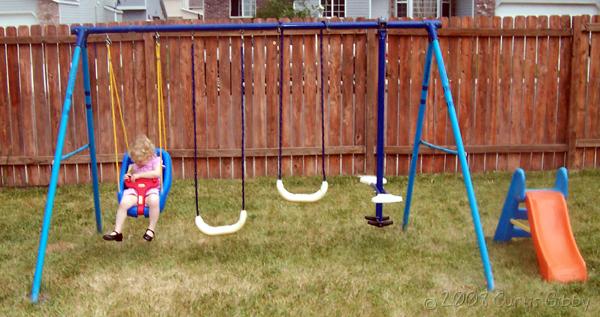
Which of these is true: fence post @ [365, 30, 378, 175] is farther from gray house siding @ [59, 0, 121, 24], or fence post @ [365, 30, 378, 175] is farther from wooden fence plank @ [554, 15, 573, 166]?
gray house siding @ [59, 0, 121, 24]

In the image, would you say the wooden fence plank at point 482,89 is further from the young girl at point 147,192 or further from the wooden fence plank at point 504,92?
the young girl at point 147,192

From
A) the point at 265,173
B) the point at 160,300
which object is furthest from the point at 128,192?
the point at 265,173

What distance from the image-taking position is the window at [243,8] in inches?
1036

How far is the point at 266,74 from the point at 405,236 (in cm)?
312

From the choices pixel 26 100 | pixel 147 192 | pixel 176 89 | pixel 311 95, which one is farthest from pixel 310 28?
pixel 26 100

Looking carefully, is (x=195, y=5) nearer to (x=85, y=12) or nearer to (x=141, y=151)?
(x=85, y=12)

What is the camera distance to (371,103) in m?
7.69

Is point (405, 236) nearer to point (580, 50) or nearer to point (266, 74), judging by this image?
point (266, 74)

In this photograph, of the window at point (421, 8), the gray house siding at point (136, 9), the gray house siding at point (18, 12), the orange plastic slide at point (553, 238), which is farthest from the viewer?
the gray house siding at point (136, 9)

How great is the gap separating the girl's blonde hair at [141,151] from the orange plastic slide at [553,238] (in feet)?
9.81

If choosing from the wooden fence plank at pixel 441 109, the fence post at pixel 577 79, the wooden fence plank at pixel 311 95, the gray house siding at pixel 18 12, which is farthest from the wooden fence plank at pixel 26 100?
the gray house siding at pixel 18 12

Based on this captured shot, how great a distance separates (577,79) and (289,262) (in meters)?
5.01

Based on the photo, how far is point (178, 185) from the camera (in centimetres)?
755

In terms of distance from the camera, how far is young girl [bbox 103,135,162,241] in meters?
4.86
